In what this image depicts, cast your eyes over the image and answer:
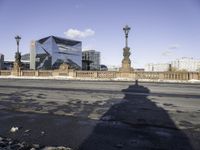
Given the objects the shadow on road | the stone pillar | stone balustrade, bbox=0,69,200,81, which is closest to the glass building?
stone balustrade, bbox=0,69,200,81

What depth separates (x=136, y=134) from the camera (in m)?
6.05

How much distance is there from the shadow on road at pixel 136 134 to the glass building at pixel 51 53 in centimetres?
10334

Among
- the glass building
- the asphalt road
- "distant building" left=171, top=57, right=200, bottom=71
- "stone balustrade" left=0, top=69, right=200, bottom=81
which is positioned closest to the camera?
the asphalt road

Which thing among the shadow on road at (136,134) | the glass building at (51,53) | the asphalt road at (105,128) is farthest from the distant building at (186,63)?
the shadow on road at (136,134)

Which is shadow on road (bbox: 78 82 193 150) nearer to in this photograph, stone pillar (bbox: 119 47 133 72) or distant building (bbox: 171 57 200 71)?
stone pillar (bbox: 119 47 133 72)

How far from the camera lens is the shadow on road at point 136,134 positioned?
5.14m

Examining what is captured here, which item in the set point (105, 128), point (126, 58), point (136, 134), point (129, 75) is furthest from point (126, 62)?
point (136, 134)

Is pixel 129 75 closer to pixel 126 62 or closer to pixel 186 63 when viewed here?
pixel 126 62

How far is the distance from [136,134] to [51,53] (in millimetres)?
112053

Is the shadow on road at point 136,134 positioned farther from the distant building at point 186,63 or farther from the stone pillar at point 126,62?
the distant building at point 186,63

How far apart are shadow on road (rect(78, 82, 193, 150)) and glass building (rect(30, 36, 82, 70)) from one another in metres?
103

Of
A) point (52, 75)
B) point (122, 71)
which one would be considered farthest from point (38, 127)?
point (52, 75)

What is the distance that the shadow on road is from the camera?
16.9 feet

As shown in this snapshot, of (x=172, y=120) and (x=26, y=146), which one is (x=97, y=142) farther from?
(x=172, y=120)
